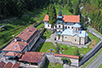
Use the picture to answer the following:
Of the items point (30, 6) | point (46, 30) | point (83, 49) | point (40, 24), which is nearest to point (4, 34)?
point (46, 30)

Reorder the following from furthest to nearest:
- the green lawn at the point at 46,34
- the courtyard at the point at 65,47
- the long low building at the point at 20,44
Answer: the green lawn at the point at 46,34 → the courtyard at the point at 65,47 → the long low building at the point at 20,44

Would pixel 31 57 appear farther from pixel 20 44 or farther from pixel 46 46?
pixel 46 46

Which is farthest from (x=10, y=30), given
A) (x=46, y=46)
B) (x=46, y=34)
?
(x=46, y=46)

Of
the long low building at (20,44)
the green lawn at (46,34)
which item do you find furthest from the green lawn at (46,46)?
the green lawn at (46,34)

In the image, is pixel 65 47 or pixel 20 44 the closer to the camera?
pixel 20 44

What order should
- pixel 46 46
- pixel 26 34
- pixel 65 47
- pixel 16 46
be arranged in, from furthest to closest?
pixel 46 46 → pixel 65 47 → pixel 26 34 → pixel 16 46

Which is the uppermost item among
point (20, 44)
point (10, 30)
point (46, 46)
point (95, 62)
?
point (10, 30)

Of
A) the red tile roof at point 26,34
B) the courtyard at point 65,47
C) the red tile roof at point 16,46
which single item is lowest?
the courtyard at point 65,47

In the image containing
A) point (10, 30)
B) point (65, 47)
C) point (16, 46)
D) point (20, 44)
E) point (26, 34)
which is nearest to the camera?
point (16, 46)

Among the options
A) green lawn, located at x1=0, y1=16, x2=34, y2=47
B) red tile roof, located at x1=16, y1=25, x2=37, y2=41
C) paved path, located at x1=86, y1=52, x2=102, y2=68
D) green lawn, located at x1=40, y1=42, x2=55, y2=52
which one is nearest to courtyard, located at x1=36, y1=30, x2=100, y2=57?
green lawn, located at x1=40, y1=42, x2=55, y2=52

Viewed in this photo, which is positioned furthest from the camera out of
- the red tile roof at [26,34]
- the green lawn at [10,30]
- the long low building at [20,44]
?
the green lawn at [10,30]

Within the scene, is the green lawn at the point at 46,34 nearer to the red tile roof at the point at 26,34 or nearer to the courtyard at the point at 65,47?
the courtyard at the point at 65,47
